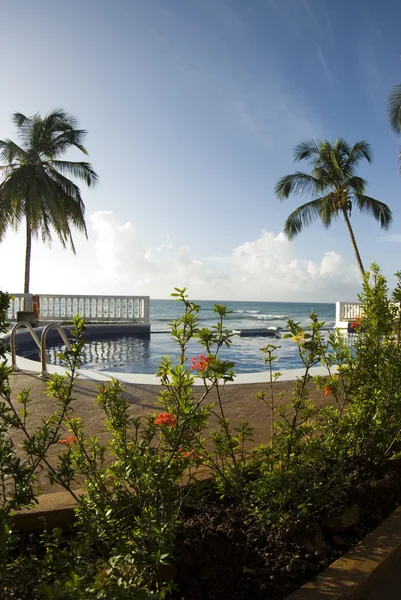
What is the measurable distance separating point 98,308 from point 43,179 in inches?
211

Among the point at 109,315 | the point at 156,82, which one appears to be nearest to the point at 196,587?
the point at 156,82

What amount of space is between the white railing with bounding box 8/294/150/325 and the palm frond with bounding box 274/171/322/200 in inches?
286

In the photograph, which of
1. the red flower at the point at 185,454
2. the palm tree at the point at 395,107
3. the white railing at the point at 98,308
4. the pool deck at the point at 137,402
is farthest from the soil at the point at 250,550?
the palm tree at the point at 395,107

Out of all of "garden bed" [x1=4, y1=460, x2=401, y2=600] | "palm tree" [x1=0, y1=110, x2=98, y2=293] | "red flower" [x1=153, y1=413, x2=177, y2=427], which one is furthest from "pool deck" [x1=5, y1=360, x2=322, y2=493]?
"palm tree" [x1=0, y1=110, x2=98, y2=293]

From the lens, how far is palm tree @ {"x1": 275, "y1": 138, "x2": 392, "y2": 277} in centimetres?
1602

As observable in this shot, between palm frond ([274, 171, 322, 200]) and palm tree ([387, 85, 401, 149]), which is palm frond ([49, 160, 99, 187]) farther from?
palm tree ([387, 85, 401, 149])

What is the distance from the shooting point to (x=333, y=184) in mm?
16469

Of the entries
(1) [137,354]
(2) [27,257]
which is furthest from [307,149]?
(2) [27,257]

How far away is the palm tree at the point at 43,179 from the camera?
48.4 feet

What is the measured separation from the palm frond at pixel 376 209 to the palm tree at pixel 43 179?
11042 millimetres

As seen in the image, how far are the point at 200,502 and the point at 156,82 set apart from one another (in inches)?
271

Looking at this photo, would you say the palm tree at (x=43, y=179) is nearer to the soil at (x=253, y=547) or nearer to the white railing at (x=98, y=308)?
Answer: the white railing at (x=98, y=308)

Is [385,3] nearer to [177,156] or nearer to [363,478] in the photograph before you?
[177,156]

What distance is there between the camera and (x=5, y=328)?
143cm
